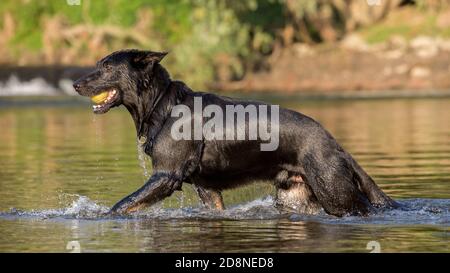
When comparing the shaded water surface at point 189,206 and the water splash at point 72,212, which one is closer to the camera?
the shaded water surface at point 189,206

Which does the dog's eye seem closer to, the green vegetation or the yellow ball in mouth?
the yellow ball in mouth

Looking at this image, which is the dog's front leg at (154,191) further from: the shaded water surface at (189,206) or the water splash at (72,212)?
the water splash at (72,212)

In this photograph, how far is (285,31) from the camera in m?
45.3

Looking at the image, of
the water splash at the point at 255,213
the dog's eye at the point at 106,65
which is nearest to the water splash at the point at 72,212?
the water splash at the point at 255,213

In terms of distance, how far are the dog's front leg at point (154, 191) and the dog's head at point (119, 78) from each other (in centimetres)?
83

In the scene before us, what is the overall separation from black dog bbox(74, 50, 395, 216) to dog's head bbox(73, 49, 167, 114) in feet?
0.03

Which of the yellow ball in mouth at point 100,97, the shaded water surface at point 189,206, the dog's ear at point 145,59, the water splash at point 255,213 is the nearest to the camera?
the shaded water surface at point 189,206

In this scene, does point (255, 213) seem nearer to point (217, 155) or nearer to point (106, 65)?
point (217, 155)

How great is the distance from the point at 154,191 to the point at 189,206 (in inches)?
59.5

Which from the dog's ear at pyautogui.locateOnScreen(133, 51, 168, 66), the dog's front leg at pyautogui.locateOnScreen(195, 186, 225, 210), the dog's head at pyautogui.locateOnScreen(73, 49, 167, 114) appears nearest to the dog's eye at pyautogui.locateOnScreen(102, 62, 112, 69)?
the dog's head at pyautogui.locateOnScreen(73, 49, 167, 114)

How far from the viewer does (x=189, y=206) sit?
14.2m

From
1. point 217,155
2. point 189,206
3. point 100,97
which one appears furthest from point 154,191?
point 189,206

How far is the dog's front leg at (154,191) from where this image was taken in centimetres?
1277
